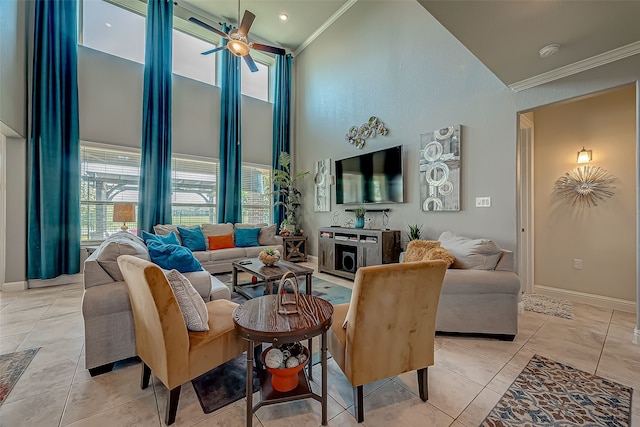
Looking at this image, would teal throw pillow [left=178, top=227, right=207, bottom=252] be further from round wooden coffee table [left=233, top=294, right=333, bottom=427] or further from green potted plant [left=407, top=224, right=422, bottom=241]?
green potted plant [left=407, top=224, right=422, bottom=241]

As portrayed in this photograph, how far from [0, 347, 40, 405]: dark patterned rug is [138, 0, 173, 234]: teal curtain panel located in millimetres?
2843

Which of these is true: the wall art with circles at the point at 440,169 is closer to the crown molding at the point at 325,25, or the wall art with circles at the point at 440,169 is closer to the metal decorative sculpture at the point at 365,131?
the metal decorative sculpture at the point at 365,131

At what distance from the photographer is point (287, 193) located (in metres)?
6.51

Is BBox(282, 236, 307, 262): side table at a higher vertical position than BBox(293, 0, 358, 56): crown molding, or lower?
lower

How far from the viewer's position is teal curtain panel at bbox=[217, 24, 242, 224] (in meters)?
5.73

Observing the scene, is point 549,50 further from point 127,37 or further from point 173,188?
point 127,37

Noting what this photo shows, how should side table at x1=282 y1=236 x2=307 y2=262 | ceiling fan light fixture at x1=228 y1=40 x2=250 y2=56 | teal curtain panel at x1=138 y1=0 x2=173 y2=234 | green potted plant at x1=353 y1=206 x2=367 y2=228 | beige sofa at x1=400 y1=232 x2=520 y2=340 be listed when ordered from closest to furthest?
beige sofa at x1=400 y1=232 x2=520 y2=340 < ceiling fan light fixture at x1=228 y1=40 x2=250 y2=56 < green potted plant at x1=353 y1=206 x2=367 y2=228 < teal curtain panel at x1=138 y1=0 x2=173 y2=234 < side table at x1=282 y1=236 x2=307 y2=262

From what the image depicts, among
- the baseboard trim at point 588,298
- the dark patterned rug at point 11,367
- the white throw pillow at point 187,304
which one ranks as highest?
the white throw pillow at point 187,304

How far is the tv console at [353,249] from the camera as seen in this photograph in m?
4.06

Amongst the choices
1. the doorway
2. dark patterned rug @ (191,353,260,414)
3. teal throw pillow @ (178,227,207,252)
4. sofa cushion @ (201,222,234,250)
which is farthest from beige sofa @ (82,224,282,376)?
the doorway

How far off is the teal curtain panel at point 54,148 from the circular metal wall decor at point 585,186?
7121mm

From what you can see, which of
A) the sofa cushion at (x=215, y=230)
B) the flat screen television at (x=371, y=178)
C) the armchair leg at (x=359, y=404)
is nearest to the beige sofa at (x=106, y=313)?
the armchair leg at (x=359, y=404)

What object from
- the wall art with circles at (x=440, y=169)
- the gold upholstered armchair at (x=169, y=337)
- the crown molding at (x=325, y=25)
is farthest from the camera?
the crown molding at (x=325, y=25)

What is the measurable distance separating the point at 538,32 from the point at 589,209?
2533 mm
